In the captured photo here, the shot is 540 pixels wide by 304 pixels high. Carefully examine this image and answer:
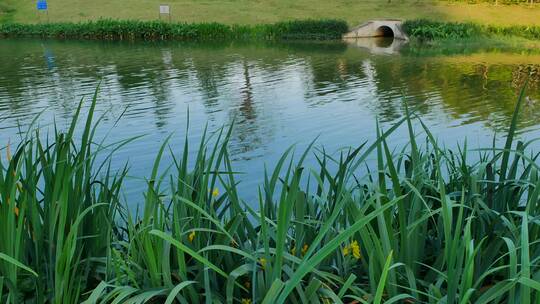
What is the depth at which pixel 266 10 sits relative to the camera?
36.4m

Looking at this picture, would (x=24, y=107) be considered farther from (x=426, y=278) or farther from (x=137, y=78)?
(x=426, y=278)

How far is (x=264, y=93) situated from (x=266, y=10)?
23543mm

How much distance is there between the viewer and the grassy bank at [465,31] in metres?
28.9

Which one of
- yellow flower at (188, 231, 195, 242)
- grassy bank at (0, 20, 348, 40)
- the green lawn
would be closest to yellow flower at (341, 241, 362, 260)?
yellow flower at (188, 231, 195, 242)

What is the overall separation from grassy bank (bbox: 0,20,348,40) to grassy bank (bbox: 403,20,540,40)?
427 centimetres

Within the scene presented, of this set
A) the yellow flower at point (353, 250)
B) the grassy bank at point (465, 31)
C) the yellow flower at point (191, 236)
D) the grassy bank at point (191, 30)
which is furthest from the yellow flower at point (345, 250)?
the grassy bank at point (191, 30)

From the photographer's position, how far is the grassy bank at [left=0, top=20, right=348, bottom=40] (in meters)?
30.7

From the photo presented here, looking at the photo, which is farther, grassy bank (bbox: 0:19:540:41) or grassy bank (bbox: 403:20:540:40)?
grassy bank (bbox: 0:19:540:41)

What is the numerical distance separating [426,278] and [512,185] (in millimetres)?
742

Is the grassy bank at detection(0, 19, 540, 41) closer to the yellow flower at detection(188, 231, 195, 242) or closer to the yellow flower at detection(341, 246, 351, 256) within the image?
the yellow flower at detection(188, 231, 195, 242)

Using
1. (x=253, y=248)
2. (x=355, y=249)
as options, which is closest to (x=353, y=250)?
(x=355, y=249)

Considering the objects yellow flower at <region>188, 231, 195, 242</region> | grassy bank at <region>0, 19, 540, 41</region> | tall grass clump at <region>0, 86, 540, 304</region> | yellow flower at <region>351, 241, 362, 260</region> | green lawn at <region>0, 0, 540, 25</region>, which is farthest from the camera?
green lawn at <region>0, 0, 540, 25</region>

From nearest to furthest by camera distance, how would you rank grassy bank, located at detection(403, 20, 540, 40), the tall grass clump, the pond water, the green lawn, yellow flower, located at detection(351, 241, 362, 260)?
1. the tall grass clump
2. yellow flower, located at detection(351, 241, 362, 260)
3. the pond water
4. grassy bank, located at detection(403, 20, 540, 40)
5. the green lawn

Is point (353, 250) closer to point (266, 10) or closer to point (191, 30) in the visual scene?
point (191, 30)
